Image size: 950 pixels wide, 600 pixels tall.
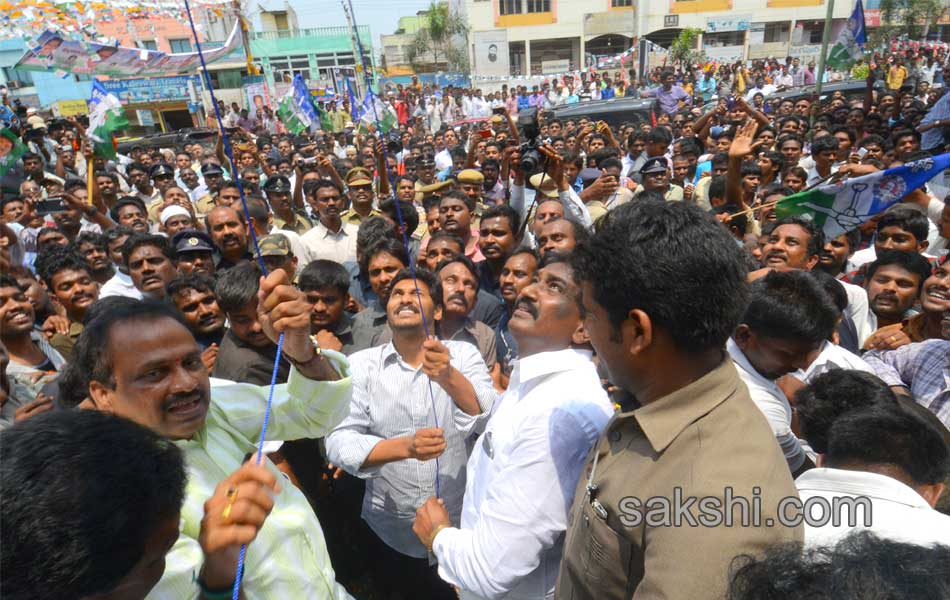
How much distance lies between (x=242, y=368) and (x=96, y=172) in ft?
22.5

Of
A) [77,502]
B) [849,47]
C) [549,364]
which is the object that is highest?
[849,47]

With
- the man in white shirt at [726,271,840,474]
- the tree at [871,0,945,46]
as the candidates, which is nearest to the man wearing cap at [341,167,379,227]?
the man in white shirt at [726,271,840,474]

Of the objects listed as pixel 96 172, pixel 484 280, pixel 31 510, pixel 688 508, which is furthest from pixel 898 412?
pixel 96 172

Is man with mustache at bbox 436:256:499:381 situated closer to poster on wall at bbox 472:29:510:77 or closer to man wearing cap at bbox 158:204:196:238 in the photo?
man wearing cap at bbox 158:204:196:238

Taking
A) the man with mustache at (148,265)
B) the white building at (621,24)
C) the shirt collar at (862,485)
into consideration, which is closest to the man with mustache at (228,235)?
the man with mustache at (148,265)

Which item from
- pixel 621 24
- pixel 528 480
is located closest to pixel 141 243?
pixel 528 480

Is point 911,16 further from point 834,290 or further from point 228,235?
point 228,235

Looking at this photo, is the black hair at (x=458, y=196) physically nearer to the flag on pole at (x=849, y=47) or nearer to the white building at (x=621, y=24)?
the flag on pole at (x=849, y=47)

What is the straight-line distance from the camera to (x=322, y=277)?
3.54m

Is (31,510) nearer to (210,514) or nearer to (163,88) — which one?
(210,514)

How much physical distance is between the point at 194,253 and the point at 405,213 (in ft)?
6.13

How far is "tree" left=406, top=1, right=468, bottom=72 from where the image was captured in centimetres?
4662

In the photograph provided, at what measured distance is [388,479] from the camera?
2.60 meters

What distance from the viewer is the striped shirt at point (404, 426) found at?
2.56m
